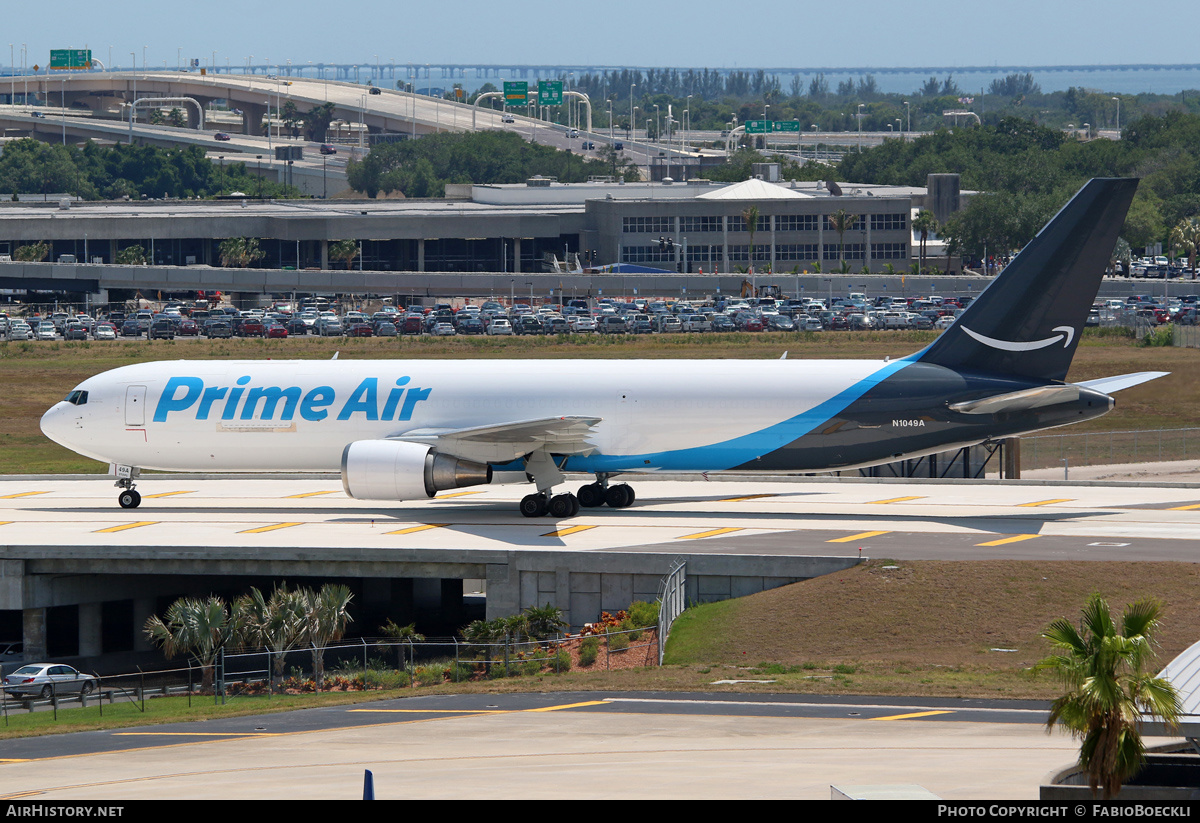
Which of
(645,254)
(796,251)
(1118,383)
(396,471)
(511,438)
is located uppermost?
(1118,383)

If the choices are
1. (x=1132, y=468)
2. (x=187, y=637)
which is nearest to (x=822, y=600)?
(x=187, y=637)

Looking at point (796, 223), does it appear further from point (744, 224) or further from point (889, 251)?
point (889, 251)

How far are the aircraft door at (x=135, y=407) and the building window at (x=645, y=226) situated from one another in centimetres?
13351

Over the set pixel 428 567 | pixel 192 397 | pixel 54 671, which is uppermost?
pixel 192 397

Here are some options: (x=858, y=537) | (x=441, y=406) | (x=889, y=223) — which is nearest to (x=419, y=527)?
(x=441, y=406)

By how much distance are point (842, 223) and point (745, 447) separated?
436 ft

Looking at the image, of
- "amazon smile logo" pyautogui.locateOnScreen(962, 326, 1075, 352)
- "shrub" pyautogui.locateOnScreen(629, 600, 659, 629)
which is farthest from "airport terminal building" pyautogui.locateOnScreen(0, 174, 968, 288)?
"shrub" pyautogui.locateOnScreen(629, 600, 659, 629)

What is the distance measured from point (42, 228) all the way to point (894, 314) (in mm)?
103925

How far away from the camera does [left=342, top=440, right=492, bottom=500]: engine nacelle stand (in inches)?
1748

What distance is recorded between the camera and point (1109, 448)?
7075cm

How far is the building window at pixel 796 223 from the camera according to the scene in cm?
17912

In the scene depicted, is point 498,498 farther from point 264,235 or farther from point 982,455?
point 264,235

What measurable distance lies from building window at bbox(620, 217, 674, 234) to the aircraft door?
134 meters

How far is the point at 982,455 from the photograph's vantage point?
61062 mm
